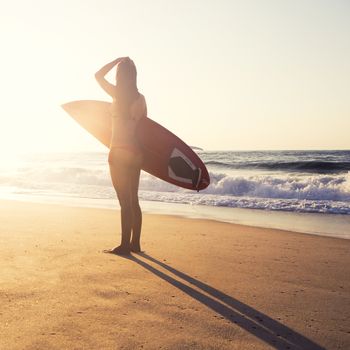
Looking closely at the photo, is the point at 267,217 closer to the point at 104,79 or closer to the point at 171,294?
the point at 104,79

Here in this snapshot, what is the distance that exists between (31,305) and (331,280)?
2680mm

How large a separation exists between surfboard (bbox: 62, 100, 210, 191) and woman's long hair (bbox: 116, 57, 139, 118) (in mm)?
1001

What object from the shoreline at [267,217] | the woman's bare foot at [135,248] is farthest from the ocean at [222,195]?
the woman's bare foot at [135,248]

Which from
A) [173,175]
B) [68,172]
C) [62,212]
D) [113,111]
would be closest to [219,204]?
→ [62,212]

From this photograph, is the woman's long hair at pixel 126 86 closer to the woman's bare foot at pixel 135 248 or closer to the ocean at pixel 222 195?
the woman's bare foot at pixel 135 248

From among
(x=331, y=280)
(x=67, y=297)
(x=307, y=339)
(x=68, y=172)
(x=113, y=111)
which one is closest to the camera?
(x=307, y=339)

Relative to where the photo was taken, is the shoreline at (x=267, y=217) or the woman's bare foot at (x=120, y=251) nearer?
the woman's bare foot at (x=120, y=251)

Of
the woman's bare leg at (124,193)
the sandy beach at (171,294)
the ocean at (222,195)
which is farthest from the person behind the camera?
the ocean at (222,195)

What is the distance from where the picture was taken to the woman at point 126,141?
16.1 feet

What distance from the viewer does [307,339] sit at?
9.00 feet

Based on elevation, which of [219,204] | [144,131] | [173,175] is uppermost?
[144,131]

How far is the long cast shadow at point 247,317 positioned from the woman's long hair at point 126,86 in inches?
75.9

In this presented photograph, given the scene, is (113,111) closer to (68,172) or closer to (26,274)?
(26,274)

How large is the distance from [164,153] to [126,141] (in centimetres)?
131
